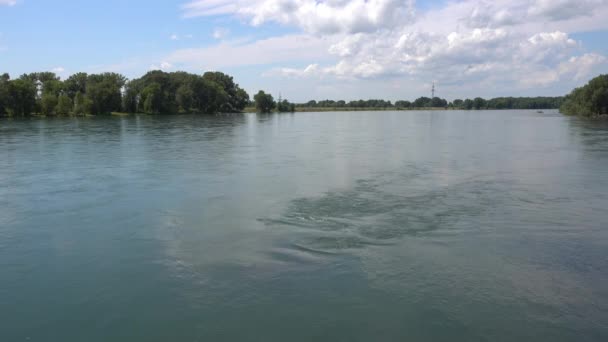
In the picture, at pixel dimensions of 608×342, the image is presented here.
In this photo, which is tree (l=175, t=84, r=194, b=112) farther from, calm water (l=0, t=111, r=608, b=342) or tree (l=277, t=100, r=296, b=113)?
calm water (l=0, t=111, r=608, b=342)

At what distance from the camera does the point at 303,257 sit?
34.1 feet

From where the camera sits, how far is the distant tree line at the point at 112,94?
8406cm

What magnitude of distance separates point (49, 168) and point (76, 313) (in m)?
17.2

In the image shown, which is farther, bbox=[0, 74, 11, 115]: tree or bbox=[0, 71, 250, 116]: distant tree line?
bbox=[0, 71, 250, 116]: distant tree line

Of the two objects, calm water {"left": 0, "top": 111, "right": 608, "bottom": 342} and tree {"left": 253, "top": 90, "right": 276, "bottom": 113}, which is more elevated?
tree {"left": 253, "top": 90, "right": 276, "bottom": 113}

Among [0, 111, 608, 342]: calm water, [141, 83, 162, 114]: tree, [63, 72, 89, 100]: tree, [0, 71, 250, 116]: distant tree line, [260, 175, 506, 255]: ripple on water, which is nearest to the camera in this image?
[0, 111, 608, 342]: calm water

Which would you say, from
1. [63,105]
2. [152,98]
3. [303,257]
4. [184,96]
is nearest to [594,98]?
[184,96]

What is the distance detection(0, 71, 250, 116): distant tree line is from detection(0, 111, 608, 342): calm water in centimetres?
7468

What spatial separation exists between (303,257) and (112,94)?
3853 inches

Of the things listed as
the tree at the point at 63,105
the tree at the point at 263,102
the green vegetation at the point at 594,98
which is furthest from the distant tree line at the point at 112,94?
the green vegetation at the point at 594,98

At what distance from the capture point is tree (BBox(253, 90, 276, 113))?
478 ft

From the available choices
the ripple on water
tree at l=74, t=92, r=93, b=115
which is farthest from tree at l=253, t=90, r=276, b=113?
the ripple on water

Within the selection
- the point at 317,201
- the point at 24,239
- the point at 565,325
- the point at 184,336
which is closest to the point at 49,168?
the point at 24,239

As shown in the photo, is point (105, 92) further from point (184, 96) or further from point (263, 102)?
point (263, 102)
